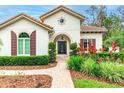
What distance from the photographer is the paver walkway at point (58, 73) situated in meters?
16.5

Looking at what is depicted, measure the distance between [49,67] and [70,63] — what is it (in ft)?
6.71

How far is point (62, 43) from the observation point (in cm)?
A: 2703

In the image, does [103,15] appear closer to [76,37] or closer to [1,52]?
[76,37]

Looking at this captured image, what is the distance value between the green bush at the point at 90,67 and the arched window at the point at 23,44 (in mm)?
5585

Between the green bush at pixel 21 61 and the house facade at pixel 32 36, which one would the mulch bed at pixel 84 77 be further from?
the house facade at pixel 32 36

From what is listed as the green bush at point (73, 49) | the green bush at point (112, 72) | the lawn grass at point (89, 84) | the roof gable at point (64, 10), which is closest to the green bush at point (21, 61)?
the green bush at point (73, 49)

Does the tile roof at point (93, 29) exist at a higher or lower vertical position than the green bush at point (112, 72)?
higher

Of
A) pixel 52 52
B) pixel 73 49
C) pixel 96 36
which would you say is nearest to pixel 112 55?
pixel 73 49

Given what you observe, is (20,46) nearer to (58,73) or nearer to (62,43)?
(62,43)

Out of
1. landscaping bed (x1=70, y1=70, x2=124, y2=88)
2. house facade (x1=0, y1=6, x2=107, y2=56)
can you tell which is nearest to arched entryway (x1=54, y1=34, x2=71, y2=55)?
house facade (x1=0, y1=6, x2=107, y2=56)

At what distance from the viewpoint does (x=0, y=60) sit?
76.3 ft

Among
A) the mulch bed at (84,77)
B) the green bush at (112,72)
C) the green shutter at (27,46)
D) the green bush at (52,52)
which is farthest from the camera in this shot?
the green shutter at (27,46)

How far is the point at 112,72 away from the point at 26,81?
393cm
